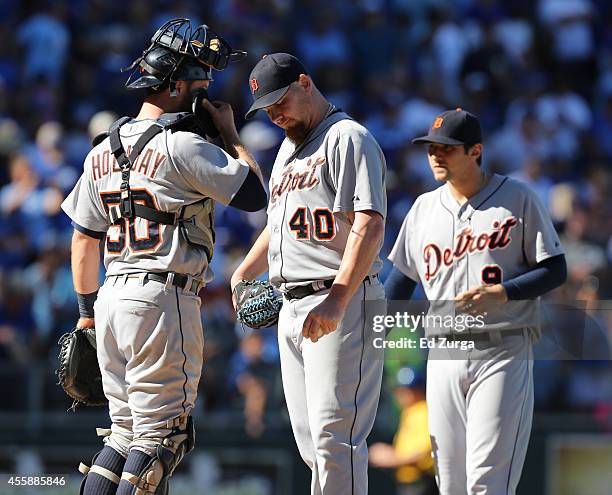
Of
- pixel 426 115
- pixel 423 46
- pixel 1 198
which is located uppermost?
pixel 423 46

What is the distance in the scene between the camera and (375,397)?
4770 millimetres

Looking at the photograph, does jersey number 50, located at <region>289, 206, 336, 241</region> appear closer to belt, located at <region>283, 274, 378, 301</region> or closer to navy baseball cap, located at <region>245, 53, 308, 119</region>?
belt, located at <region>283, 274, 378, 301</region>

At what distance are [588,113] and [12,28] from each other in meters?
6.47

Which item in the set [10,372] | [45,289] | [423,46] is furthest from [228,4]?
[10,372]

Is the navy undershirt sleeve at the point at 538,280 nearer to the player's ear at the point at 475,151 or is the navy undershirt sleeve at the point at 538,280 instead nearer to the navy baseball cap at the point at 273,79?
the player's ear at the point at 475,151

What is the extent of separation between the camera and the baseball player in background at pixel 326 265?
15.3 ft

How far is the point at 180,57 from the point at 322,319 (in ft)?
4.43

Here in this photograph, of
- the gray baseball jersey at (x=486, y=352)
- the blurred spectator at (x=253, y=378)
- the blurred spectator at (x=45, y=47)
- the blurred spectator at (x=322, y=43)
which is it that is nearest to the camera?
the gray baseball jersey at (x=486, y=352)

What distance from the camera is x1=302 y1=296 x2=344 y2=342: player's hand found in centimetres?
448

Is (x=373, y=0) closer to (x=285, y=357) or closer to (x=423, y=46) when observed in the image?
(x=423, y=46)

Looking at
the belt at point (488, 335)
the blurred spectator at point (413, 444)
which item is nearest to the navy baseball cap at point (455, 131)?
the belt at point (488, 335)

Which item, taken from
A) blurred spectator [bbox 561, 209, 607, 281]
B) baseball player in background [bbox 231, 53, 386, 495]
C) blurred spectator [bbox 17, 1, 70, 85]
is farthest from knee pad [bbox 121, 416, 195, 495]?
Result: blurred spectator [bbox 17, 1, 70, 85]

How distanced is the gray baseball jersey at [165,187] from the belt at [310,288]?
1.32ft

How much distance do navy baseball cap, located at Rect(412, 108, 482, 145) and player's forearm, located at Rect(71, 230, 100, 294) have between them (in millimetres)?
1524
